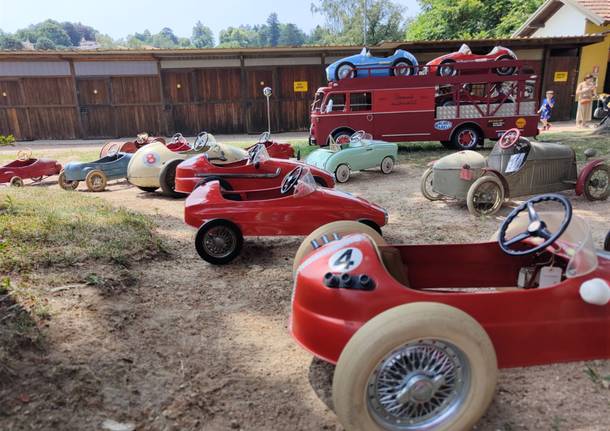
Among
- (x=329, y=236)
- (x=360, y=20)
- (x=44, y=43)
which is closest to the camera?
(x=329, y=236)

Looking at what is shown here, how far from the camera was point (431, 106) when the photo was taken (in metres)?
12.1

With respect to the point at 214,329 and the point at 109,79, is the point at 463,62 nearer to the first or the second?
the point at 214,329

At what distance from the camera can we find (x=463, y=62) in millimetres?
12047

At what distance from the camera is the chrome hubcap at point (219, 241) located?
15.5 feet

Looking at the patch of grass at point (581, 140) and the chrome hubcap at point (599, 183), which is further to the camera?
the patch of grass at point (581, 140)

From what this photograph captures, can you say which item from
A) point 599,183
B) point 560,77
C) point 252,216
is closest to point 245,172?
point 252,216

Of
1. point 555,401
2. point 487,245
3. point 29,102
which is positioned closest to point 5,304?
point 487,245

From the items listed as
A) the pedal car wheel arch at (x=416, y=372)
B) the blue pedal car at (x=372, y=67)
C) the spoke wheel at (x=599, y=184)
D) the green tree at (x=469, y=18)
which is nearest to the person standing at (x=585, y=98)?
the blue pedal car at (x=372, y=67)

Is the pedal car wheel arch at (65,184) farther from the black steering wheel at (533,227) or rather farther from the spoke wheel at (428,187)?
the black steering wheel at (533,227)

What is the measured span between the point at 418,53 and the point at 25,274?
18.2 meters

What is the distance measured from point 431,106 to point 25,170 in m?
10.3

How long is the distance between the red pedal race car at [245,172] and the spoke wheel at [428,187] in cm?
164

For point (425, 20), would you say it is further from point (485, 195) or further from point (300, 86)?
point (485, 195)

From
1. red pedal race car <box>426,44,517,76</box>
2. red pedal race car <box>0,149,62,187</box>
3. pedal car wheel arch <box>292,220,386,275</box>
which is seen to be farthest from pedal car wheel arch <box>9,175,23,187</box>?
red pedal race car <box>426,44,517,76</box>
